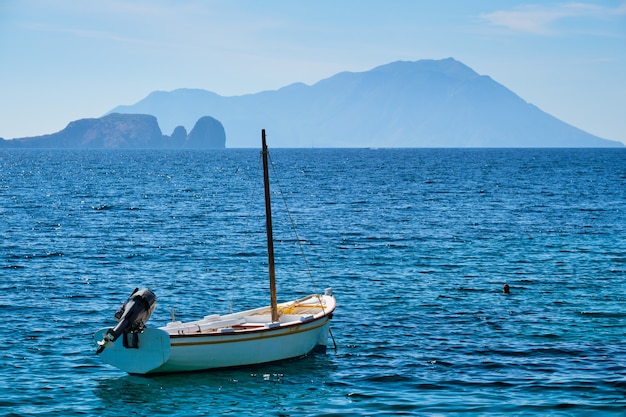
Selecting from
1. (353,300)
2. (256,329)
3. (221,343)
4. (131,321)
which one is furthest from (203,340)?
(353,300)

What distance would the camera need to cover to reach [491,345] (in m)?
33.5

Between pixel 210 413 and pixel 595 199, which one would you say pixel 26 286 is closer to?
pixel 210 413

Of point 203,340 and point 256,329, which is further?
point 256,329

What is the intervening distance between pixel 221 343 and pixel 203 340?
0.71 m

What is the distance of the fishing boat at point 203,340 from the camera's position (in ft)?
92.7

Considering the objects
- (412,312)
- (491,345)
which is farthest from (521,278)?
(491,345)

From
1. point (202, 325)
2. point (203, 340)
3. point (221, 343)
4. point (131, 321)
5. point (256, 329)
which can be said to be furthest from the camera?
point (202, 325)

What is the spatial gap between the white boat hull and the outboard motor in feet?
0.70

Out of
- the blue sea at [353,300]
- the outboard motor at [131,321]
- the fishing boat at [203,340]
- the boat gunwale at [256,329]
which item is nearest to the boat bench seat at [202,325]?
the fishing boat at [203,340]

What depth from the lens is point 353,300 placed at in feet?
138

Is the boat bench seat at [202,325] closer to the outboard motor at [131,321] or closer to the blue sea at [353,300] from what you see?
the outboard motor at [131,321]

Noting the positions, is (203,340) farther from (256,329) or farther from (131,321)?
(131,321)

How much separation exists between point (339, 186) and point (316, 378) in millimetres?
101108

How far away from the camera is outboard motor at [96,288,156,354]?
28.1 metres
